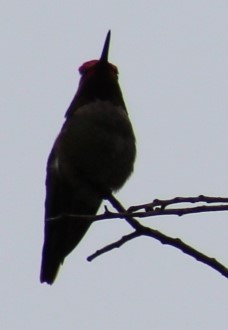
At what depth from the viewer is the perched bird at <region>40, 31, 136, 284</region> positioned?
16.7ft

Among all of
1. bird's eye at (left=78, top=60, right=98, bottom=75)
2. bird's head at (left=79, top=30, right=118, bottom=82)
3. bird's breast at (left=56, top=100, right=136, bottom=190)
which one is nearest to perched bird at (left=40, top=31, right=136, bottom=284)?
bird's breast at (left=56, top=100, right=136, bottom=190)

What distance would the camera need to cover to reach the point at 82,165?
5078 millimetres

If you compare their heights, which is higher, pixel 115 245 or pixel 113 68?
pixel 113 68

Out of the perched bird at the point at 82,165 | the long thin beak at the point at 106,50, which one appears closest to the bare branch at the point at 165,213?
the perched bird at the point at 82,165

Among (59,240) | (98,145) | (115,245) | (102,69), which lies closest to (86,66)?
(102,69)

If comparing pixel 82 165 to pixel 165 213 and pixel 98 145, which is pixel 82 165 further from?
pixel 165 213

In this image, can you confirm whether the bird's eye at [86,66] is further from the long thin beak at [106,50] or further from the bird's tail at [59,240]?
the bird's tail at [59,240]

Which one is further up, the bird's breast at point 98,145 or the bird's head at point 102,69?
the bird's head at point 102,69

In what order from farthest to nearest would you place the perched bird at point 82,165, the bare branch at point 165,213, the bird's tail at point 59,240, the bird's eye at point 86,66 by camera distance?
1. the bird's eye at point 86,66
2. the bird's tail at point 59,240
3. the perched bird at point 82,165
4. the bare branch at point 165,213

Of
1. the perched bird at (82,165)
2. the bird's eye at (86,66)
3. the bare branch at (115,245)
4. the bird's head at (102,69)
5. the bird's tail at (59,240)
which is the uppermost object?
the bird's eye at (86,66)

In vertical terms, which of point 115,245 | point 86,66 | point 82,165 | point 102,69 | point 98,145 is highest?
point 86,66

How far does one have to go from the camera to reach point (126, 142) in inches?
217

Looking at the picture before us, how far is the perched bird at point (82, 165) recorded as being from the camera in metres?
5.08

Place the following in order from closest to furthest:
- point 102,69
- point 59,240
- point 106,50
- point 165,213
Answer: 1. point 165,213
2. point 59,240
3. point 106,50
4. point 102,69
